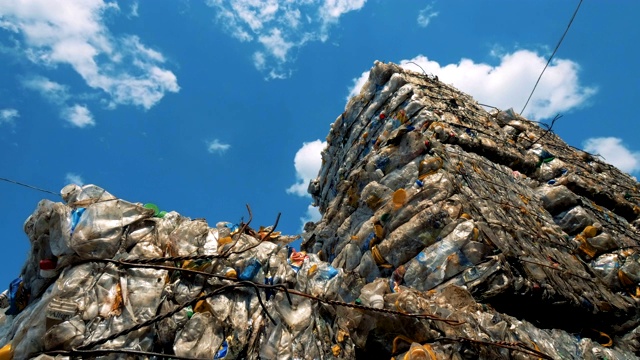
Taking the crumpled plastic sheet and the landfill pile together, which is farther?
the landfill pile

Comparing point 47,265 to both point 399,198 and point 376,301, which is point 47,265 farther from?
point 399,198

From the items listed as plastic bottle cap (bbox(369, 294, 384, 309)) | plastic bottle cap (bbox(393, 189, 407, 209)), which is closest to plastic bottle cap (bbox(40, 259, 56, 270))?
plastic bottle cap (bbox(369, 294, 384, 309))

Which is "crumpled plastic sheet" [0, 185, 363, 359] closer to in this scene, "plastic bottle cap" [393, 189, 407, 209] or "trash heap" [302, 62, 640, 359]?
"trash heap" [302, 62, 640, 359]

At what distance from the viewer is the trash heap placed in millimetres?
4285

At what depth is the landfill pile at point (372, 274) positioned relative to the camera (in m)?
2.90

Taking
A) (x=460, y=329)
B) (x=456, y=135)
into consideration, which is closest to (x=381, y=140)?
(x=456, y=135)

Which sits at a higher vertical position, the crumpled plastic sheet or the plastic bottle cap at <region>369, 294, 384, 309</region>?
the plastic bottle cap at <region>369, 294, 384, 309</region>

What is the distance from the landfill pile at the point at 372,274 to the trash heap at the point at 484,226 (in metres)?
0.02

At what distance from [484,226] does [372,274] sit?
1.45m

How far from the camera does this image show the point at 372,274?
5.25m

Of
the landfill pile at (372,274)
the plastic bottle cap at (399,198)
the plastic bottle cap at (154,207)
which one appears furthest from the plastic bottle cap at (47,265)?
the plastic bottle cap at (399,198)

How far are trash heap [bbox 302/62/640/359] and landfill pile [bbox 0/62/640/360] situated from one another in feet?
0.07

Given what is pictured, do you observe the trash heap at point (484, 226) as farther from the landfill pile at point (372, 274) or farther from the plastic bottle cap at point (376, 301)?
the plastic bottle cap at point (376, 301)

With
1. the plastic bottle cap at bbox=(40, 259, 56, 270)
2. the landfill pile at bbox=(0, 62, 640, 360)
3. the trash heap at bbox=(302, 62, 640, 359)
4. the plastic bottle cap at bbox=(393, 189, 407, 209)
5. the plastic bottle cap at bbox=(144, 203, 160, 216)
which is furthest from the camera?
the plastic bottle cap at bbox=(393, 189, 407, 209)
